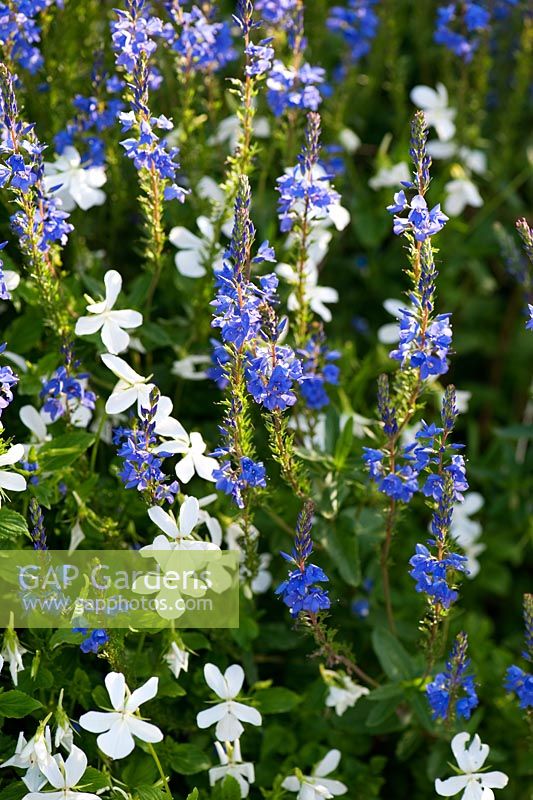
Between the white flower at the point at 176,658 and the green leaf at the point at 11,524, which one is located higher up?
the green leaf at the point at 11,524

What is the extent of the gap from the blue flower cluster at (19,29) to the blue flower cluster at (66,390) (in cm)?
78

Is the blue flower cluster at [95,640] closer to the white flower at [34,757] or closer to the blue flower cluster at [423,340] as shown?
the white flower at [34,757]

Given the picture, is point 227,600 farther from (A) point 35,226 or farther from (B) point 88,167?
(B) point 88,167

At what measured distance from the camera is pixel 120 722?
188 cm

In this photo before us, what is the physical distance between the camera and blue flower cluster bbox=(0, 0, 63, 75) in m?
2.30

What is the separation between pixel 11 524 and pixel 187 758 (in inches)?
26.8

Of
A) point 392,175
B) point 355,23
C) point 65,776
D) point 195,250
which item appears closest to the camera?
point 65,776

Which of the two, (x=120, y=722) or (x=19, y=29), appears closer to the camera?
(x=120, y=722)

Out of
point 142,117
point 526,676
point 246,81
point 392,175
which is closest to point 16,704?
point 526,676

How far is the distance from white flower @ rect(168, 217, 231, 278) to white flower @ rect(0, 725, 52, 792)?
Result: 113 cm

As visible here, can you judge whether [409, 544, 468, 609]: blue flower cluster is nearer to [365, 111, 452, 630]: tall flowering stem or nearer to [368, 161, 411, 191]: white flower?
[365, 111, 452, 630]: tall flowering stem

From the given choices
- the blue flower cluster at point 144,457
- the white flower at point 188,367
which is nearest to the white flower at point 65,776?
the blue flower cluster at point 144,457

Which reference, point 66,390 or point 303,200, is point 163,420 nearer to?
point 66,390

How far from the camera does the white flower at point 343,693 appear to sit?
2.22 m
